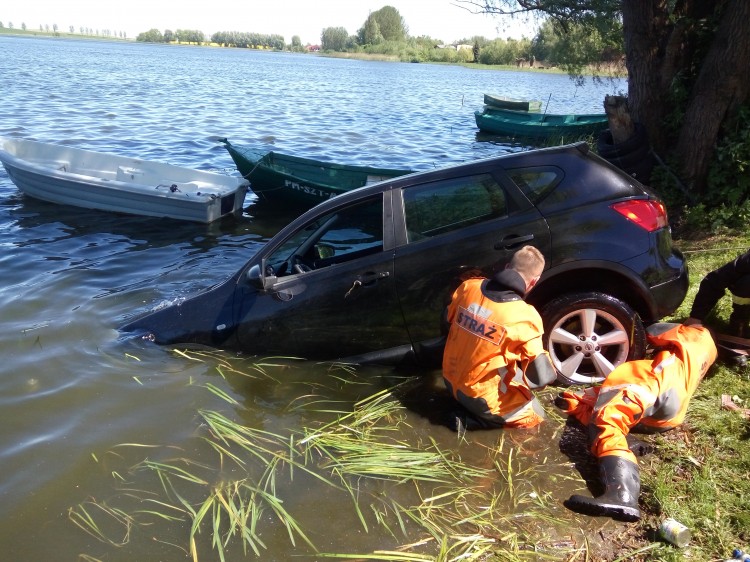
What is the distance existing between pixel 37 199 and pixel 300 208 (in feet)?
16.7

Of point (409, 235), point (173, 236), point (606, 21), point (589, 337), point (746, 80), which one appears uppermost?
point (606, 21)

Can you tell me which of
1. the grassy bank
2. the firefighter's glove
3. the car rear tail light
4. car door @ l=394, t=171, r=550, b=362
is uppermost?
the car rear tail light

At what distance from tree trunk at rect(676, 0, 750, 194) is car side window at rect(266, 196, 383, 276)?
521 cm

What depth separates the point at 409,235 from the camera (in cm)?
500

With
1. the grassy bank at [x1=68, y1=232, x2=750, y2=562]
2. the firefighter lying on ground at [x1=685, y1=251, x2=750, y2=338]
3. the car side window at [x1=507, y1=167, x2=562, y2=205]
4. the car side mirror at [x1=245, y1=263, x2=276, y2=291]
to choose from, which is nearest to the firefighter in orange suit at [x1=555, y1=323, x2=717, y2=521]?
the grassy bank at [x1=68, y1=232, x2=750, y2=562]

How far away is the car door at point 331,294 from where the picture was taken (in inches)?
199

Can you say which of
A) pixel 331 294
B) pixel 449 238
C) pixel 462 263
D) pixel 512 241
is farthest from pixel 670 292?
pixel 331 294

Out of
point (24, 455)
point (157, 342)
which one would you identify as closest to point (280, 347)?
point (157, 342)

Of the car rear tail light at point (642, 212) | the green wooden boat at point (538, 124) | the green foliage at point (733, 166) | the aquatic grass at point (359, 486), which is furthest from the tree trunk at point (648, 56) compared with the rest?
the green wooden boat at point (538, 124)

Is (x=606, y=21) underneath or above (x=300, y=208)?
above

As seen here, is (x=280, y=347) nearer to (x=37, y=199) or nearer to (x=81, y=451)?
(x=81, y=451)

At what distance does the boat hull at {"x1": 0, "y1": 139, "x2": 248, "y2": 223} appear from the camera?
1166 cm

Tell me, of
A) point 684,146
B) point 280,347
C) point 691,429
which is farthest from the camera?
point 684,146

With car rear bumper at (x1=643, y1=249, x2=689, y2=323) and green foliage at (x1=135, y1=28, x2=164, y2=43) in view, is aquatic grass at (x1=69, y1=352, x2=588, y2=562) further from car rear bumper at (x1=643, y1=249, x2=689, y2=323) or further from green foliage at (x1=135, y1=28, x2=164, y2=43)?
green foliage at (x1=135, y1=28, x2=164, y2=43)
